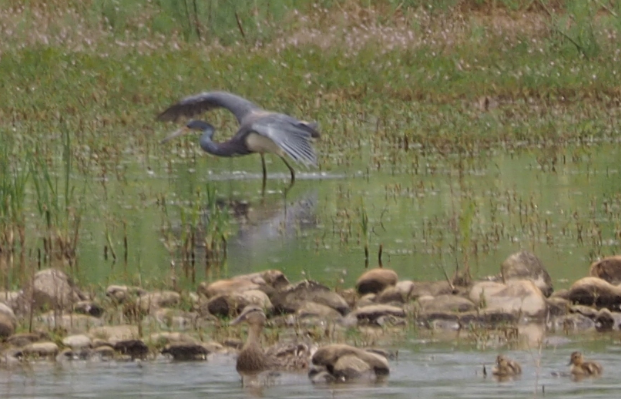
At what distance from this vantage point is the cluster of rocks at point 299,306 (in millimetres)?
9383

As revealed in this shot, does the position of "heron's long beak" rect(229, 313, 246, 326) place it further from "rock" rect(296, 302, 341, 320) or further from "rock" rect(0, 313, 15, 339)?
"rock" rect(0, 313, 15, 339)

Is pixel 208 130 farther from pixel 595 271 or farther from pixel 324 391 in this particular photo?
pixel 324 391

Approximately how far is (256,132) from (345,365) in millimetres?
7874

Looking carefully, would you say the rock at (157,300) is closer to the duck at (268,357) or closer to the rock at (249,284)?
the rock at (249,284)

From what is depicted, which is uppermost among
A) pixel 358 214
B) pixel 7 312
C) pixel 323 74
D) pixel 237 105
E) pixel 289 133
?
pixel 323 74

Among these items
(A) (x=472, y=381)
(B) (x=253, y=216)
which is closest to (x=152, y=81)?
(B) (x=253, y=216)

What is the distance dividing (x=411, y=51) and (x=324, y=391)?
54.2 ft

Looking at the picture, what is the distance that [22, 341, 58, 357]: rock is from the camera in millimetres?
8898

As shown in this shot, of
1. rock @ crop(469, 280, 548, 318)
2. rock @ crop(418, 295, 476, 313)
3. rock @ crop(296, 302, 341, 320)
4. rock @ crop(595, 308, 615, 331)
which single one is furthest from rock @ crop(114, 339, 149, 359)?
rock @ crop(595, 308, 615, 331)

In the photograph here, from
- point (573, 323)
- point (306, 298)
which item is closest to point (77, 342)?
point (306, 298)

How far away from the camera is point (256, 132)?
16.0m

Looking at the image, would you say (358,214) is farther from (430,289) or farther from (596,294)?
(596,294)

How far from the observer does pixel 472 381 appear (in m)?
8.19

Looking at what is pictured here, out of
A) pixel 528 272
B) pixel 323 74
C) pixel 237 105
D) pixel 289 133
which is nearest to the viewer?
pixel 528 272
